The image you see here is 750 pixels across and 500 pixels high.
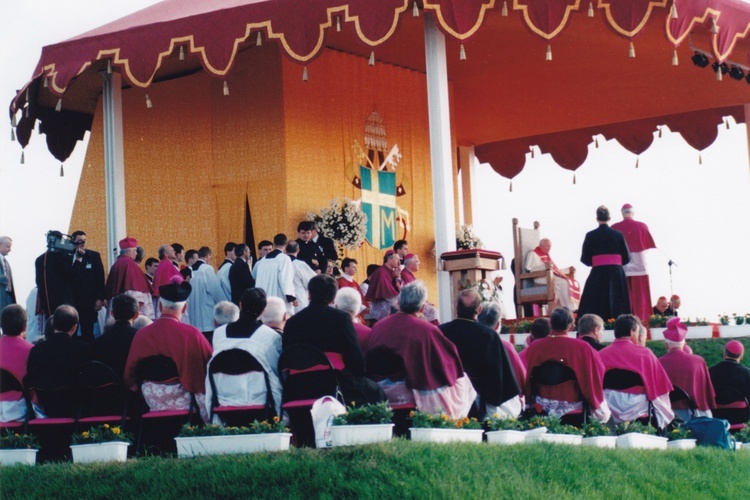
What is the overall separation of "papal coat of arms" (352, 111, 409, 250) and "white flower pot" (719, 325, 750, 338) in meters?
6.10

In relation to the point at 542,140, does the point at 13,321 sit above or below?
below

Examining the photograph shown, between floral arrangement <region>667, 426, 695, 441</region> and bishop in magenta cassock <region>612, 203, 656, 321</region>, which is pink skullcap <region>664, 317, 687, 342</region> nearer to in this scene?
floral arrangement <region>667, 426, 695, 441</region>

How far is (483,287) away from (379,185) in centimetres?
513

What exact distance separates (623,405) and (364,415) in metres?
3.38

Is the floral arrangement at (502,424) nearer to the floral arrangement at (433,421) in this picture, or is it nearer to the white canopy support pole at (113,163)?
the floral arrangement at (433,421)

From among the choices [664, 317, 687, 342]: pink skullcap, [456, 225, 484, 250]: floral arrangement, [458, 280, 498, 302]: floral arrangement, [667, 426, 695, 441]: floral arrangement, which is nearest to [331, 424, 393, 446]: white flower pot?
[667, 426, 695, 441]: floral arrangement

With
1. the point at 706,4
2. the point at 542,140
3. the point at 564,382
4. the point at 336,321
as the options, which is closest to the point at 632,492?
the point at 564,382

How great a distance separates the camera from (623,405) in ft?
37.1

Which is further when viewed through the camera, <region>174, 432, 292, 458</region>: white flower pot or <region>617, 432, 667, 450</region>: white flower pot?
<region>617, 432, 667, 450</region>: white flower pot

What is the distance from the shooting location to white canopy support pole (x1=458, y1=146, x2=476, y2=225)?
84.2 ft

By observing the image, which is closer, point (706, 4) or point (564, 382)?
point (564, 382)

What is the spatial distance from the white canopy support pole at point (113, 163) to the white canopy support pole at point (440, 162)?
498cm

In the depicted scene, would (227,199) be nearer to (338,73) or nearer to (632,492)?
(338,73)

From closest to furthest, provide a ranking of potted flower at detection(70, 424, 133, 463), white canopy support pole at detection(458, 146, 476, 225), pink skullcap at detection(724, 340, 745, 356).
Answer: potted flower at detection(70, 424, 133, 463) → pink skullcap at detection(724, 340, 745, 356) → white canopy support pole at detection(458, 146, 476, 225)
